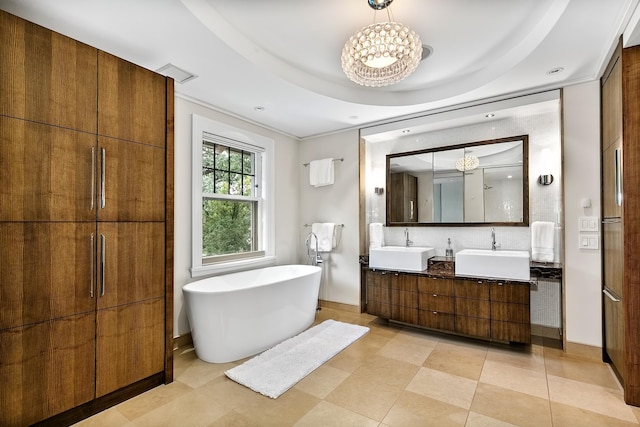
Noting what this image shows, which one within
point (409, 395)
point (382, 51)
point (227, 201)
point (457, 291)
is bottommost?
point (409, 395)

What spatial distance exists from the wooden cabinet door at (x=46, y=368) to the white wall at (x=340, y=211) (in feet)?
9.43

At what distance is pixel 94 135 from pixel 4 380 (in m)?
1.46

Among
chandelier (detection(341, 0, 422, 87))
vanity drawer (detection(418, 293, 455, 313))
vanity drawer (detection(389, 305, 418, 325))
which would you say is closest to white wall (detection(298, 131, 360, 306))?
vanity drawer (detection(389, 305, 418, 325))

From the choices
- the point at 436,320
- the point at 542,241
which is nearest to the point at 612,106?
the point at 542,241

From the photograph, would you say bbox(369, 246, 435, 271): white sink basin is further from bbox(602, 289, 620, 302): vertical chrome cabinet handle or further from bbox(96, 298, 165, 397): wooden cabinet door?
bbox(96, 298, 165, 397): wooden cabinet door

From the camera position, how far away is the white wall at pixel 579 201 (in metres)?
2.76

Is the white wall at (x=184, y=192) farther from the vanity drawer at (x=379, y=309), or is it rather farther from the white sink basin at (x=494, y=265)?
the white sink basin at (x=494, y=265)

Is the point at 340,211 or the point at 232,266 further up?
the point at 340,211

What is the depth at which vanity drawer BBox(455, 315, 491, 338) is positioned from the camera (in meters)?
3.03

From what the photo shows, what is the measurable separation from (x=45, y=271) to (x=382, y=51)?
96.8 inches

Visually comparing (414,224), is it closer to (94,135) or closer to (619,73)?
(619,73)

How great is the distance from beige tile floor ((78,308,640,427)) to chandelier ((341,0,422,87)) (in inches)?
91.8

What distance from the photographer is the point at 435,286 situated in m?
3.29

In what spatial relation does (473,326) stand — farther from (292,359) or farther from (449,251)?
(292,359)
